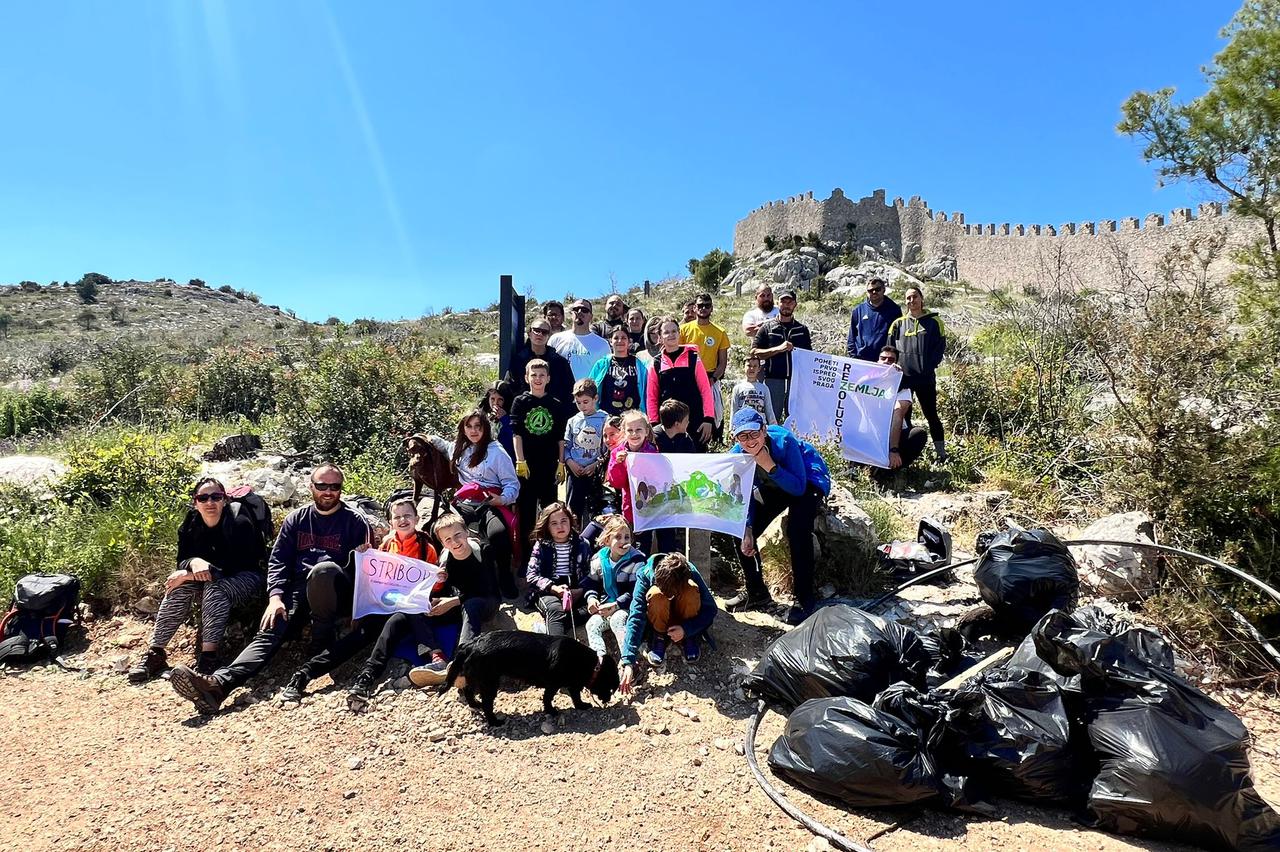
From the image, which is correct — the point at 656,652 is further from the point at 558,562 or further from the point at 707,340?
the point at 707,340

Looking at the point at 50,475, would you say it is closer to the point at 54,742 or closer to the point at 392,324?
the point at 54,742

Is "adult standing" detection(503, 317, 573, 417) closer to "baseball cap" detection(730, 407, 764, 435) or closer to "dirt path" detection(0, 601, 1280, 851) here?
"baseball cap" detection(730, 407, 764, 435)

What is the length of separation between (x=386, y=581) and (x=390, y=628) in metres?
0.31

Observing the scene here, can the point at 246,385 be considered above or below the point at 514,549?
above

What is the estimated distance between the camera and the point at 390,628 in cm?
427

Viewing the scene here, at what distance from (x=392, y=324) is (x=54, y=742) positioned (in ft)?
70.4

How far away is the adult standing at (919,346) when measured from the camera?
7059mm

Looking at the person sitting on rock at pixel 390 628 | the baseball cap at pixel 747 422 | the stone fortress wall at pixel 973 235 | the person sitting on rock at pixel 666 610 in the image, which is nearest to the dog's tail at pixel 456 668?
the person sitting on rock at pixel 390 628

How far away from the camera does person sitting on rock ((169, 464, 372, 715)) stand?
4.21 metres

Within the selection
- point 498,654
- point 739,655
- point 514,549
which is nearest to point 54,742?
point 498,654

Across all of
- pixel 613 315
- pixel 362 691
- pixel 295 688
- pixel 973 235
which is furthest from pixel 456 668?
pixel 973 235

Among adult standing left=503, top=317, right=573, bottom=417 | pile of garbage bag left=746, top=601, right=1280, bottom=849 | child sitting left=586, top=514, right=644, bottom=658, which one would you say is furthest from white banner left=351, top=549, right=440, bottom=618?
pile of garbage bag left=746, top=601, right=1280, bottom=849

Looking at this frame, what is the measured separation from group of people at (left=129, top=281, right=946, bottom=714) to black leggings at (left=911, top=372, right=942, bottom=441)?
2.31 meters

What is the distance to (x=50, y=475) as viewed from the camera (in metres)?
6.90
